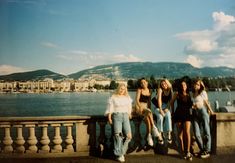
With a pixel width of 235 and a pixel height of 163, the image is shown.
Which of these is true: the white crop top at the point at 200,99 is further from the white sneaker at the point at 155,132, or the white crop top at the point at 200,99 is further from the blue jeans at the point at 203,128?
the white sneaker at the point at 155,132

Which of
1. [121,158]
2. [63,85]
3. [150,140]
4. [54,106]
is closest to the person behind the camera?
[121,158]

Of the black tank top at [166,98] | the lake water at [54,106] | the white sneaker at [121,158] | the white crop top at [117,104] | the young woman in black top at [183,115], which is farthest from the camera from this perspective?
the lake water at [54,106]

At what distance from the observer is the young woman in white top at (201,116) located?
29.1 ft

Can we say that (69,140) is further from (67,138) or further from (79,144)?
(79,144)

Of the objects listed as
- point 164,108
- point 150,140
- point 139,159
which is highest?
point 164,108

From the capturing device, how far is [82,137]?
356 inches

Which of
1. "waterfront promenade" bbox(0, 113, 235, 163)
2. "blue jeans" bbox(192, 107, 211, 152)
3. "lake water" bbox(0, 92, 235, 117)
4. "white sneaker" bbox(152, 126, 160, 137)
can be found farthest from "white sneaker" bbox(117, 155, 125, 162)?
"lake water" bbox(0, 92, 235, 117)

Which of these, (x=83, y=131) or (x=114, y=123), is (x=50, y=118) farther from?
(x=114, y=123)

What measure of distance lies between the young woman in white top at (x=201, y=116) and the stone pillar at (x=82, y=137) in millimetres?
2423

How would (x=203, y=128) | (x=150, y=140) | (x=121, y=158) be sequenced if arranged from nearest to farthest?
1. (x=121, y=158)
2. (x=150, y=140)
3. (x=203, y=128)

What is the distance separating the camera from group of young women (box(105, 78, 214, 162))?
8.66 metres

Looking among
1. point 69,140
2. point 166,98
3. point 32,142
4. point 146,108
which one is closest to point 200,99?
point 166,98

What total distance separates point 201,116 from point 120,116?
5.98 feet

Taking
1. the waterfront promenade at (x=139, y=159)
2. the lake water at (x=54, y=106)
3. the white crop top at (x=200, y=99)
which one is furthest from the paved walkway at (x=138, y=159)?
the lake water at (x=54, y=106)
